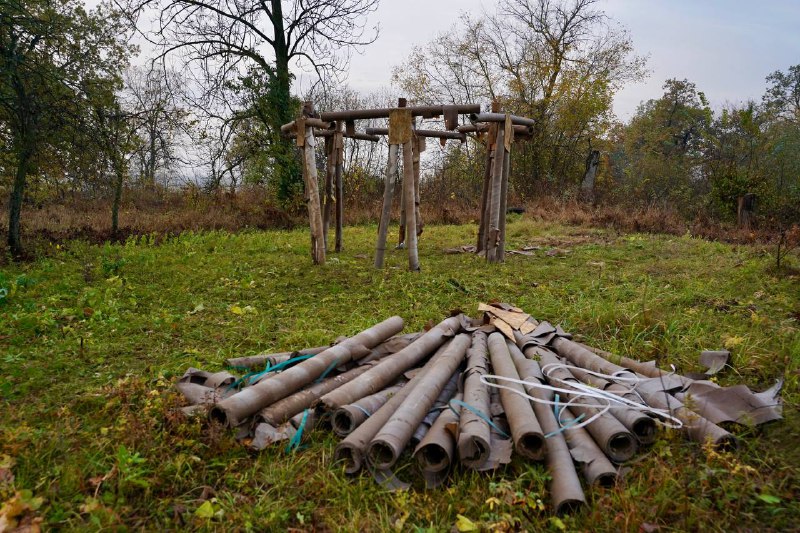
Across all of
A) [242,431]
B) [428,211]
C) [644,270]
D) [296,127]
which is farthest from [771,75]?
[242,431]

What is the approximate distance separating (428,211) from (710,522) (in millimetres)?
15073

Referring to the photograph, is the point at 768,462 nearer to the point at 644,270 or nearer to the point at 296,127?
the point at 644,270

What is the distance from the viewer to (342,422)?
2.97 metres

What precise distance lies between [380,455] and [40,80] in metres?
9.97

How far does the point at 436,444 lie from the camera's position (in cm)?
255

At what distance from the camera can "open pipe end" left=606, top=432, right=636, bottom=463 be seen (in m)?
2.57

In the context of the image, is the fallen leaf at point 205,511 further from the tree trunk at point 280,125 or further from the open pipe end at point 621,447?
the tree trunk at point 280,125

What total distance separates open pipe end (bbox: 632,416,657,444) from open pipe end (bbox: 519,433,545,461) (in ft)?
1.87

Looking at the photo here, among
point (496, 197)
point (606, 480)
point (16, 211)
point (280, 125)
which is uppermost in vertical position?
point (280, 125)

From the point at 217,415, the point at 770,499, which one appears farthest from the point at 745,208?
the point at 217,415

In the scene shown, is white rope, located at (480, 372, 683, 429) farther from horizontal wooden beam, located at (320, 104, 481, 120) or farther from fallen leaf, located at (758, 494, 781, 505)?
horizontal wooden beam, located at (320, 104, 481, 120)

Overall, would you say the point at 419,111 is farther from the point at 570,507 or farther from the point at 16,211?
the point at 16,211

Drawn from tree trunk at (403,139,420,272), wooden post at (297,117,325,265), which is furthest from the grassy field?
wooden post at (297,117,325,265)

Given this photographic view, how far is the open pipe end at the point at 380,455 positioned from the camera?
2.56 m
